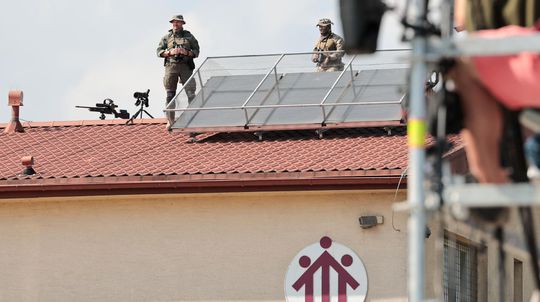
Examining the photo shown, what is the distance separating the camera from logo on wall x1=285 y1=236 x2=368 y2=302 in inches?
1011

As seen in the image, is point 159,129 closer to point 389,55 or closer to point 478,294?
point 389,55

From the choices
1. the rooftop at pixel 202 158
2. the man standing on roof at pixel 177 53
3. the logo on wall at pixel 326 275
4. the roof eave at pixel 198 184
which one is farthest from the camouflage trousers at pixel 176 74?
the logo on wall at pixel 326 275

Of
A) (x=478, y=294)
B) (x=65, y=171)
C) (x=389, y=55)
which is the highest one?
(x=389, y=55)

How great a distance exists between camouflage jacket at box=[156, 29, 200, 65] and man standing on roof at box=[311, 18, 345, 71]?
2317 millimetres

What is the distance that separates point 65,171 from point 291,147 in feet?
11.9

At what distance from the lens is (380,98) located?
2858 centimetres

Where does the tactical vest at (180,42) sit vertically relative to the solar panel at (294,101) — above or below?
above

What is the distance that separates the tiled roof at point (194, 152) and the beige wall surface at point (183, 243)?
0.46 metres

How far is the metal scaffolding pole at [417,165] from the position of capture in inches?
314

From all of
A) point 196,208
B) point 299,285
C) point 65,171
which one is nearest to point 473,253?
point 299,285

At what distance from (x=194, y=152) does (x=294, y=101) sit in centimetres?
196

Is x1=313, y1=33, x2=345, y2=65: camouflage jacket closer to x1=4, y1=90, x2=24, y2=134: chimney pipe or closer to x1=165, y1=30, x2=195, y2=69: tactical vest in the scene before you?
x1=165, y1=30, x2=195, y2=69: tactical vest

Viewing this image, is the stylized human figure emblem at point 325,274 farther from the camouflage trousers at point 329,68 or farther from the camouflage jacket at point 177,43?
the camouflage jacket at point 177,43

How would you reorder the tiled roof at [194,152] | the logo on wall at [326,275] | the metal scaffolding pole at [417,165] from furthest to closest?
the tiled roof at [194,152] → the logo on wall at [326,275] → the metal scaffolding pole at [417,165]
